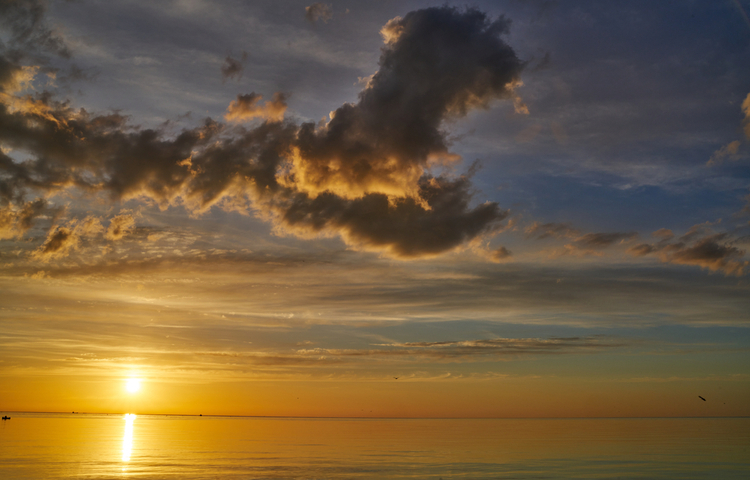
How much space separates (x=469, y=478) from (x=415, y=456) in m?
24.6

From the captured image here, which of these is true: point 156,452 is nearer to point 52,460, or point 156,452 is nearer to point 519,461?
point 52,460

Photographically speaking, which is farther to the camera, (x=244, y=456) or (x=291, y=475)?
(x=244, y=456)

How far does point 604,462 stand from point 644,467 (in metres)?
6.42

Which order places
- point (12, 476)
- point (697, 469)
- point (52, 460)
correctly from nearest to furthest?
1. point (12, 476)
2. point (697, 469)
3. point (52, 460)

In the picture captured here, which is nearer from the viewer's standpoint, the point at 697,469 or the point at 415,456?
the point at 697,469

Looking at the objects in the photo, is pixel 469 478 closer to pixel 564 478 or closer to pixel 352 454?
pixel 564 478

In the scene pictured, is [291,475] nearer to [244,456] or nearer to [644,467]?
[244,456]

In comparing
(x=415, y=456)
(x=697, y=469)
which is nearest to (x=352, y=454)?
(x=415, y=456)

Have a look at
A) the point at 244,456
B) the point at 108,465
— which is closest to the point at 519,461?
the point at 244,456

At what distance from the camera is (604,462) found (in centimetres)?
6700

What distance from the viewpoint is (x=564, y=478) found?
171ft

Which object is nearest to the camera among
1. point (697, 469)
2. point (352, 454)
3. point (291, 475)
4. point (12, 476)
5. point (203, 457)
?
point (12, 476)

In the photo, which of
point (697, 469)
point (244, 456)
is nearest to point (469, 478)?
point (697, 469)

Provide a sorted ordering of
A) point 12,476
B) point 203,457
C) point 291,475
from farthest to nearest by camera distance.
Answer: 1. point 203,457
2. point 291,475
3. point 12,476
